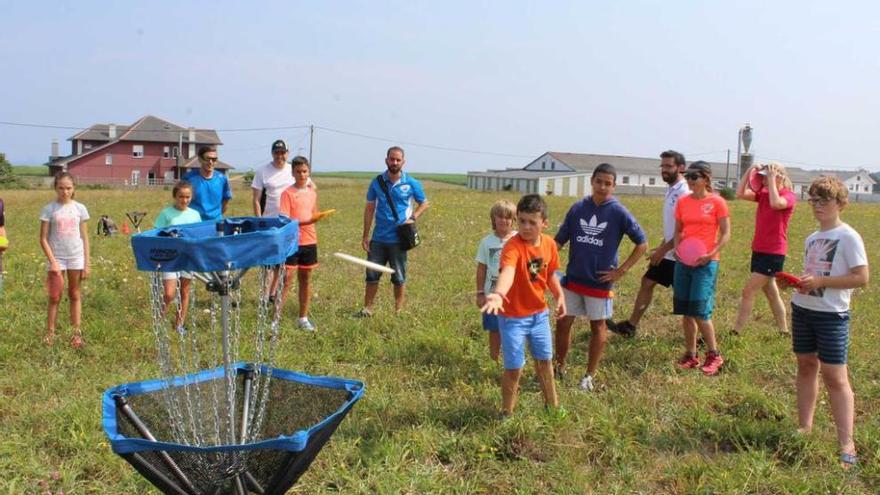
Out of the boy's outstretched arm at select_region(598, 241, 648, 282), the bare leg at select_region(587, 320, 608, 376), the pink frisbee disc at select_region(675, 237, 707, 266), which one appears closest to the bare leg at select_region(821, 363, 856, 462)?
the boy's outstretched arm at select_region(598, 241, 648, 282)

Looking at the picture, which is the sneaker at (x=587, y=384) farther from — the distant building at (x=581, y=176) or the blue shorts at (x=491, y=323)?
the distant building at (x=581, y=176)

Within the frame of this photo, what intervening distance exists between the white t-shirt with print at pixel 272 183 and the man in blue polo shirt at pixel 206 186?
1.35ft

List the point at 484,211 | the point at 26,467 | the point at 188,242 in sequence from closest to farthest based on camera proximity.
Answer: the point at 188,242
the point at 26,467
the point at 484,211

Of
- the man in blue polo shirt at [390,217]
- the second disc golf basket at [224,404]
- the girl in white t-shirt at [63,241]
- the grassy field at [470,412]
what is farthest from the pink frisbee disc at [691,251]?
the girl in white t-shirt at [63,241]

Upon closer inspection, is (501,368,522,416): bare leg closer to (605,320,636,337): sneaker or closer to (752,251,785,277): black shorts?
(605,320,636,337): sneaker

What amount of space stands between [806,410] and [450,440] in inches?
85.3

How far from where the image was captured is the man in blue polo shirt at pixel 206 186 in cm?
725

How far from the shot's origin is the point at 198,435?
353 cm

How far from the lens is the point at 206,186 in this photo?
Result: 7.29 metres

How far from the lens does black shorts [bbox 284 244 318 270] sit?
7234 mm

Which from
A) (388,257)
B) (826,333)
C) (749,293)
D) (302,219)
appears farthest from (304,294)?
(826,333)

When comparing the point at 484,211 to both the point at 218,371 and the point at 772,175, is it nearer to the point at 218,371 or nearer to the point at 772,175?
the point at 772,175

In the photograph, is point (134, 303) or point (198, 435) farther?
point (134, 303)

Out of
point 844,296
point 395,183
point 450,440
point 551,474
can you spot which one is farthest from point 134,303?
point 844,296
